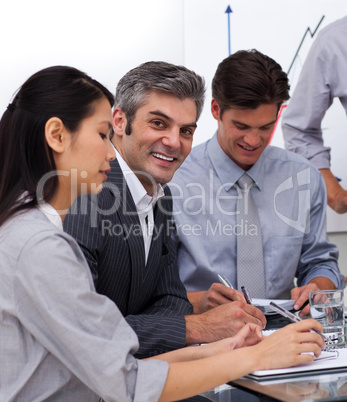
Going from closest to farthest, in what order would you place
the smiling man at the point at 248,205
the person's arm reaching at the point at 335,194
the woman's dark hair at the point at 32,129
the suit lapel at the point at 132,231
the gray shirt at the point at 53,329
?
the gray shirt at the point at 53,329
the woman's dark hair at the point at 32,129
the suit lapel at the point at 132,231
the smiling man at the point at 248,205
the person's arm reaching at the point at 335,194

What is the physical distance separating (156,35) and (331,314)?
173 cm

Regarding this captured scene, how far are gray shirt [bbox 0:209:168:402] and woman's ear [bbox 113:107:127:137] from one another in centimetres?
88

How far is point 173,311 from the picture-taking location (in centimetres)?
175

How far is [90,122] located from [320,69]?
180 cm

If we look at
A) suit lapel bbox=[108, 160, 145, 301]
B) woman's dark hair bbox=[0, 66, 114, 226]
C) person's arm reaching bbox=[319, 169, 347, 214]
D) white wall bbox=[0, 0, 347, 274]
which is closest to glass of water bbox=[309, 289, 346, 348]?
suit lapel bbox=[108, 160, 145, 301]

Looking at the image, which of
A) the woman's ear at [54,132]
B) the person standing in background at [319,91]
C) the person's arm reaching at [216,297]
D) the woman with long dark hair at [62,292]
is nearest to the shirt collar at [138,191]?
the person's arm reaching at [216,297]

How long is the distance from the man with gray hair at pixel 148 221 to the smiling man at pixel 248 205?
0.21 metres

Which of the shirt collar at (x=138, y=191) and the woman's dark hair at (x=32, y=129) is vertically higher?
the woman's dark hair at (x=32, y=129)

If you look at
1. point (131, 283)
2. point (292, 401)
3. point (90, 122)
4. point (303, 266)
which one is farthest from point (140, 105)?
point (292, 401)

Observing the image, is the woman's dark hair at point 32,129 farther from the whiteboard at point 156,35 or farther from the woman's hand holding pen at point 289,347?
the whiteboard at point 156,35

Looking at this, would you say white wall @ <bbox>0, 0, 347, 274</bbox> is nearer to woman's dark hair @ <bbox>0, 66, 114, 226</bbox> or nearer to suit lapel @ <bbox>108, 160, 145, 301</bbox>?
suit lapel @ <bbox>108, 160, 145, 301</bbox>

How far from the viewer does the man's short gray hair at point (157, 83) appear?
1836 mm

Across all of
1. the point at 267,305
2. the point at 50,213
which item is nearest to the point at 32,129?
the point at 50,213

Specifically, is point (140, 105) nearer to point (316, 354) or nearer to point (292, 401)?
point (316, 354)
